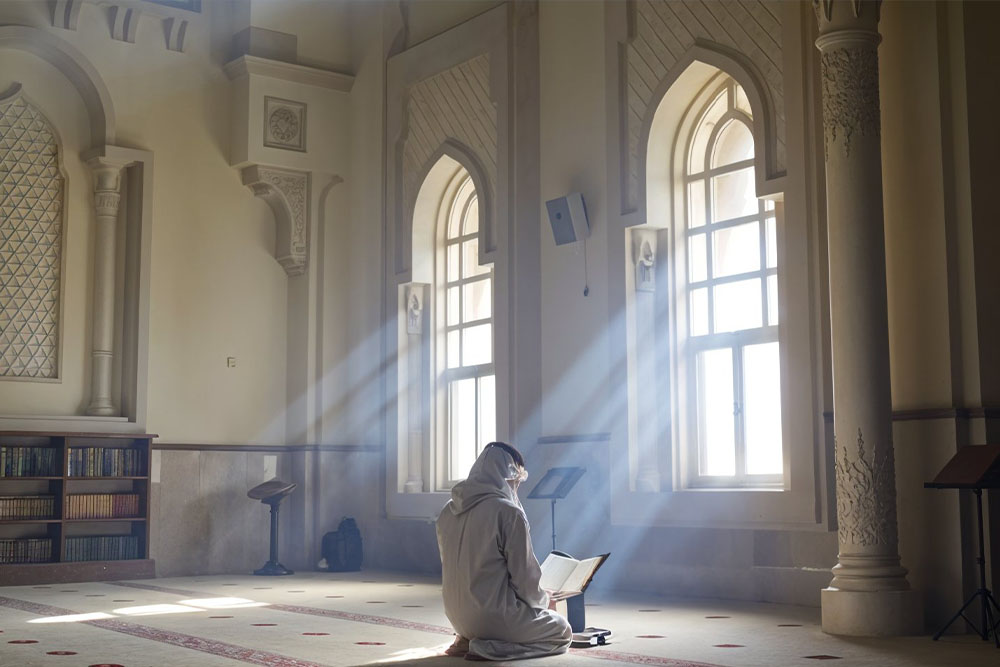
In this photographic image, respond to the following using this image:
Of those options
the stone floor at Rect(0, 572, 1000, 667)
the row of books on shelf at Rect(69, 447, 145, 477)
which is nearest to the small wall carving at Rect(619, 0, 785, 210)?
the stone floor at Rect(0, 572, 1000, 667)

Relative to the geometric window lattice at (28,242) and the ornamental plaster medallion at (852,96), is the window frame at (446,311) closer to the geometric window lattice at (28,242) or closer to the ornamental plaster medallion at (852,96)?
the geometric window lattice at (28,242)

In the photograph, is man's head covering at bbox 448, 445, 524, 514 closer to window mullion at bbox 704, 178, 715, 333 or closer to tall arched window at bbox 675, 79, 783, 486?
tall arched window at bbox 675, 79, 783, 486

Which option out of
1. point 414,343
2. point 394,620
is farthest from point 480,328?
point 394,620

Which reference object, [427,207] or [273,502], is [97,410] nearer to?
[273,502]

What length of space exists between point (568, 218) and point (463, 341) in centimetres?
221

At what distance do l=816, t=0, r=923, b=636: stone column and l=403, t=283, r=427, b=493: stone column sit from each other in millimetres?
5238

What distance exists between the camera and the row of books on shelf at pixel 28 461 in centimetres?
965

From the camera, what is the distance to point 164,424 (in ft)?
35.0

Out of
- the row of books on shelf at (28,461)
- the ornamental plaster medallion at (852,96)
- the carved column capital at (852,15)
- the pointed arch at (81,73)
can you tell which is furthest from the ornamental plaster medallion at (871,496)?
the pointed arch at (81,73)

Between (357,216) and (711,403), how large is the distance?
14.8 feet

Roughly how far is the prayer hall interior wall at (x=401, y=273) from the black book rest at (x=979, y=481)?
1.37ft

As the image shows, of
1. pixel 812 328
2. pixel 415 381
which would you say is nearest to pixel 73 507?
pixel 415 381

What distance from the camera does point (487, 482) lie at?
5.40 meters

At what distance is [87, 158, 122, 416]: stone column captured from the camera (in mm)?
10414
